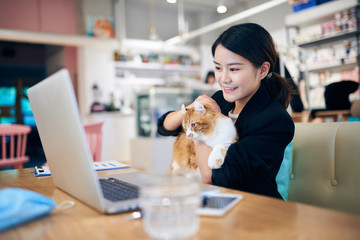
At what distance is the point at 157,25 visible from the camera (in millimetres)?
7832

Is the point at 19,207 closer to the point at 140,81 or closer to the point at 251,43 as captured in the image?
the point at 251,43

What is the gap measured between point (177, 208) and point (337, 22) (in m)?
5.38

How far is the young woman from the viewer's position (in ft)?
3.54

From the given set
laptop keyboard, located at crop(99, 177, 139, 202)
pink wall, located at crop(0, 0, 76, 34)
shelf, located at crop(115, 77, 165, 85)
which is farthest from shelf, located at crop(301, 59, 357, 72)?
pink wall, located at crop(0, 0, 76, 34)

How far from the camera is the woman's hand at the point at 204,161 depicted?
1145mm

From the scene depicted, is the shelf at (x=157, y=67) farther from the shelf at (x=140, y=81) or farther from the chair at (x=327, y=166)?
the chair at (x=327, y=166)

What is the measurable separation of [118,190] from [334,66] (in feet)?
17.5

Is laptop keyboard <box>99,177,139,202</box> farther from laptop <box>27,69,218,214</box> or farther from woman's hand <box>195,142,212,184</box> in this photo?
woman's hand <box>195,142,212,184</box>

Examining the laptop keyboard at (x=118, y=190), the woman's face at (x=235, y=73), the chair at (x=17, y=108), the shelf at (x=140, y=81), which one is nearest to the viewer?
the laptop keyboard at (x=118, y=190)

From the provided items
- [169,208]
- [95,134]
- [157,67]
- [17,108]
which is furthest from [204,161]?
[157,67]

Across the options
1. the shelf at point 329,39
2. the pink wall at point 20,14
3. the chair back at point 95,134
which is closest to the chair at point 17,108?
the pink wall at point 20,14

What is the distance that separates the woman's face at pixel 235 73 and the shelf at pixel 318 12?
14.6 feet

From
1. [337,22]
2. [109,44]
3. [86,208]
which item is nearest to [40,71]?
[109,44]

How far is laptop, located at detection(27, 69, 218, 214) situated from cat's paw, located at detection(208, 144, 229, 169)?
27 centimetres
